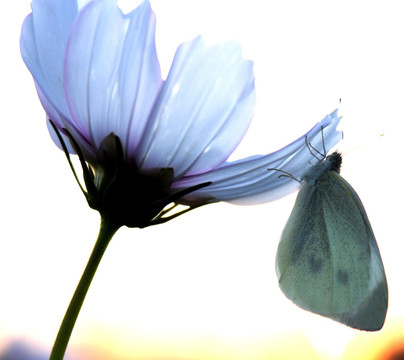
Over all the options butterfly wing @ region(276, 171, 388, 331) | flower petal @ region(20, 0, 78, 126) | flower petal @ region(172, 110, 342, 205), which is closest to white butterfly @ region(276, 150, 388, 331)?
butterfly wing @ region(276, 171, 388, 331)

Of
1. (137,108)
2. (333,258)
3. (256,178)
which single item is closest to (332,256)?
(333,258)

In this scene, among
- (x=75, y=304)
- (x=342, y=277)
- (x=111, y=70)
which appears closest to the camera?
(x=75, y=304)

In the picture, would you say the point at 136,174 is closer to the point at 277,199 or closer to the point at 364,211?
the point at 277,199

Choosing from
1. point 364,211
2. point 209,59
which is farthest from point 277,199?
point 364,211

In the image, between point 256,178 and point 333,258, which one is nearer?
point 256,178

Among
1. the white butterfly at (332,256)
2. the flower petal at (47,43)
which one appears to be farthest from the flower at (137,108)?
the white butterfly at (332,256)

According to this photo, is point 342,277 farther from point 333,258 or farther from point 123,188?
point 123,188
